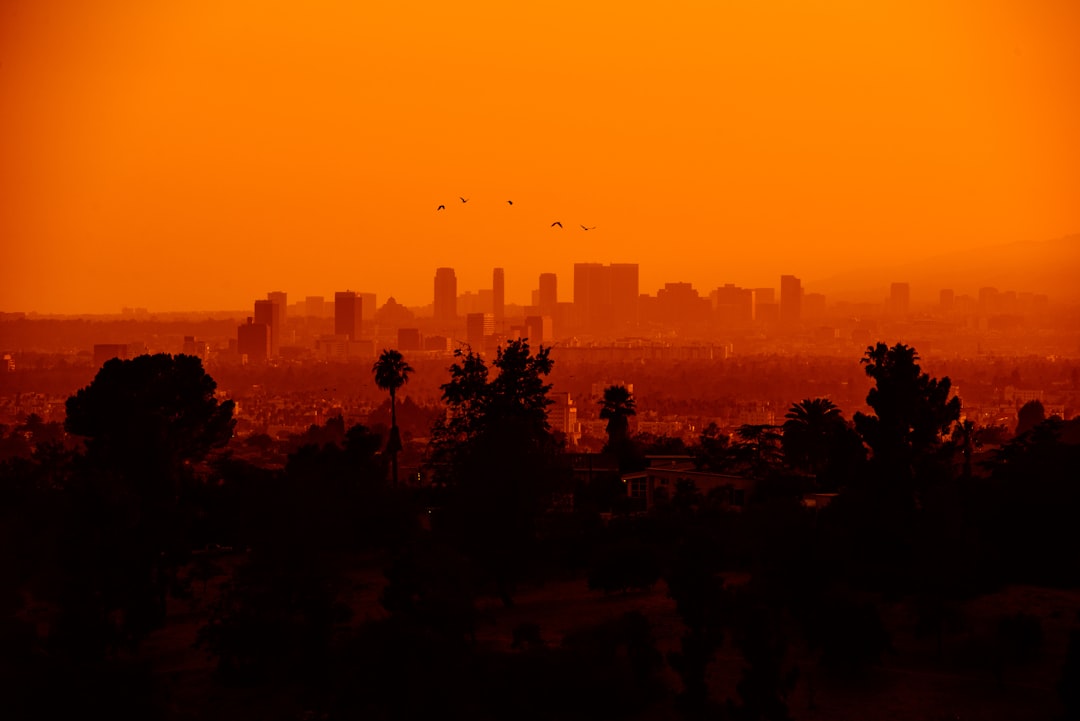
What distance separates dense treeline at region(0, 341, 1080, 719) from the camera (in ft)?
72.0

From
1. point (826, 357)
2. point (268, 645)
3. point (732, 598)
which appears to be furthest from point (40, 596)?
point (826, 357)

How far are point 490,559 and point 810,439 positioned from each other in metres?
12.3

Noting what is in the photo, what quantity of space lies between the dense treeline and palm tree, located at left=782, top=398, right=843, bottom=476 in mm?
91

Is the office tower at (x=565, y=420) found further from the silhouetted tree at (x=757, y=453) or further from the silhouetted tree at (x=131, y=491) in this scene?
the silhouetted tree at (x=131, y=491)

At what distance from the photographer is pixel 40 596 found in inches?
1168

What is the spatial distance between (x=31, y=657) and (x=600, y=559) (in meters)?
11.9

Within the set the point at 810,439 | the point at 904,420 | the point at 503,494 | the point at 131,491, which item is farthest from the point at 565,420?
the point at 131,491

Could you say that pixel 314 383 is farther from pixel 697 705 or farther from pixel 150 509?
pixel 697 705

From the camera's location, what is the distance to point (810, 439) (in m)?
39.7

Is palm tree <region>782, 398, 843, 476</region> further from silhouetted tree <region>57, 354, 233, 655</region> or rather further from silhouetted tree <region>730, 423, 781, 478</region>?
silhouetted tree <region>57, 354, 233, 655</region>

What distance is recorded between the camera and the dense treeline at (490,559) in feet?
72.0

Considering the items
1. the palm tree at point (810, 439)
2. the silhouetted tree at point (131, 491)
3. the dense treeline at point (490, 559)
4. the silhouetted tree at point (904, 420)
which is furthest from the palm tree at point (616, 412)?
the silhouetted tree at point (904, 420)

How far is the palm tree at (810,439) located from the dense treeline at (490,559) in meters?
0.09

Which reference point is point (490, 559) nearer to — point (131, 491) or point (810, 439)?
point (131, 491)
